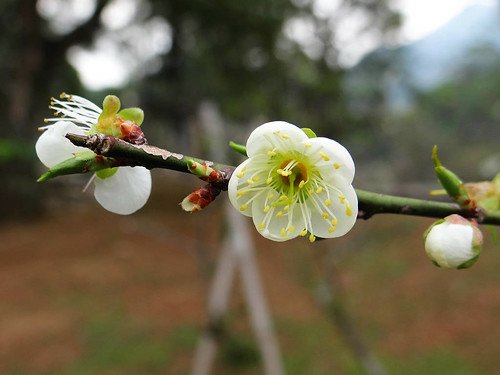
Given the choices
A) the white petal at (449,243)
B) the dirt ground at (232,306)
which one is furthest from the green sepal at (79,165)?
the dirt ground at (232,306)

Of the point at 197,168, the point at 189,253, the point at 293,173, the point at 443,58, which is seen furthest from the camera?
the point at 443,58

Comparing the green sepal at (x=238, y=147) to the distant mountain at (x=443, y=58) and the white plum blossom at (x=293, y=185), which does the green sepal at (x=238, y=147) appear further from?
the distant mountain at (x=443, y=58)

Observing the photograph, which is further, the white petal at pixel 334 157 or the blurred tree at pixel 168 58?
the blurred tree at pixel 168 58

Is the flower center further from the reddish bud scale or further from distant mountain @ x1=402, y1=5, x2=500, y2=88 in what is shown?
distant mountain @ x1=402, y1=5, x2=500, y2=88

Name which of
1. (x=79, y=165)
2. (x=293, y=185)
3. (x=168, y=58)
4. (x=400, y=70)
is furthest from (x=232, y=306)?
(x=400, y=70)

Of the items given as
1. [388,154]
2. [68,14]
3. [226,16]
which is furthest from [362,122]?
[226,16]

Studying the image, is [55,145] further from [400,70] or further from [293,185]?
[400,70]
